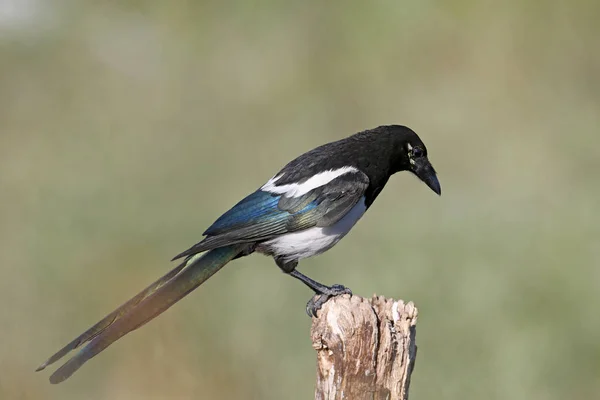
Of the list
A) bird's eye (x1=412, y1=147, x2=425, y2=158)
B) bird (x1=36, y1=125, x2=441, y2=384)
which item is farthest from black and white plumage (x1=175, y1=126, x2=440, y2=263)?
bird's eye (x1=412, y1=147, x2=425, y2=158)

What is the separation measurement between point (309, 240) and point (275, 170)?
8.29ft

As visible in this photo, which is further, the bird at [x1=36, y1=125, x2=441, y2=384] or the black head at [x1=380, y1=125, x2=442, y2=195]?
the black head at [x1=380, y1=125, x2=442, y2=195]

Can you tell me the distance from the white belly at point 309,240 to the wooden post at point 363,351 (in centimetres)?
87

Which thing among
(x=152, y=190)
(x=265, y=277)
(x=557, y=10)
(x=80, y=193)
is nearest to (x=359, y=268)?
(x=265, y=277)

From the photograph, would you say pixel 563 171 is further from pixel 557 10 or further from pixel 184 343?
pixel 184 343

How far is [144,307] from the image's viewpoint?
3295 mm

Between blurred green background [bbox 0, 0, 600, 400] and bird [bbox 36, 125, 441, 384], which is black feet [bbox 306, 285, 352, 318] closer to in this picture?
bird [bbox 36, 125, 441, 384]

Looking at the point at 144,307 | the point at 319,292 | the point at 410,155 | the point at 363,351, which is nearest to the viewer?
the point at 363,351

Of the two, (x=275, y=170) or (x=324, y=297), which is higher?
(x=275, y=170)

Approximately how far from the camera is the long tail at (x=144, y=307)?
3047 millimetres

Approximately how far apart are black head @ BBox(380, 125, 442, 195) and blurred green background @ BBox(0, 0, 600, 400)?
1.17 meters

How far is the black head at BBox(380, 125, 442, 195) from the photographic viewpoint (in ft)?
13.3

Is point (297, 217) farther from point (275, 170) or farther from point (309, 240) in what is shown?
point (275, 170)

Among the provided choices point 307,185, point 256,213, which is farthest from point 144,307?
point 307,185
